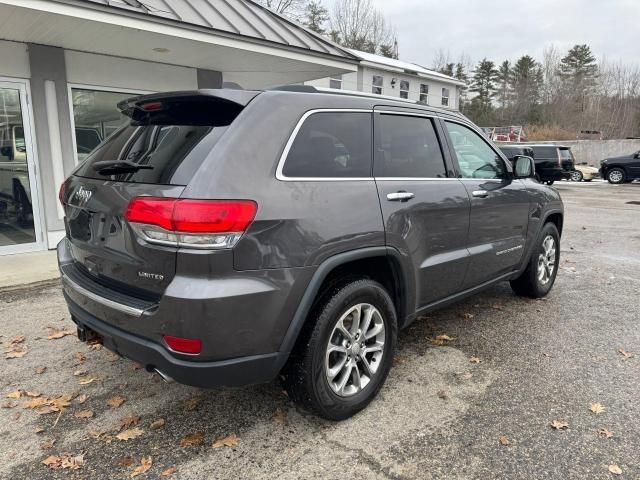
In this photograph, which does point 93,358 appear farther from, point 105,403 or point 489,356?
point 489,356

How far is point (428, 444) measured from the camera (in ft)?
8.54

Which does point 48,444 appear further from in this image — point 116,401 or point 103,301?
point 103,301

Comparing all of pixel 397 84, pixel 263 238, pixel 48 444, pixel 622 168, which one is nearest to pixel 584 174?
pixel 622 168

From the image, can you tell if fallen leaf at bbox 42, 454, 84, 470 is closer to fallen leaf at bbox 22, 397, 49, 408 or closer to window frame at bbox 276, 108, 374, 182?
fallen leaf at bbox 22, 397, 49, 408

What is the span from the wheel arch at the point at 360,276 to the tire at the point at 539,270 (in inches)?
88.2

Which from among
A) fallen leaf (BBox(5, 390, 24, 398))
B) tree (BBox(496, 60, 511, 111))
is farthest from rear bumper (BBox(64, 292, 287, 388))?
tree (BBox(496, 60, 511, 111))

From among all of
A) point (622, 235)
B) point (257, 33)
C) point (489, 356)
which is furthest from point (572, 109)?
point (489, 356)

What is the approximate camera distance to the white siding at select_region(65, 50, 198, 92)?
23.5 ft

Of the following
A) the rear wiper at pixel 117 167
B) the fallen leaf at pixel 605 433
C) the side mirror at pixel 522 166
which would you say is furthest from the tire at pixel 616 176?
the rear wiper at pixel 117 167

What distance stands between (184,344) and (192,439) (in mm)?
756

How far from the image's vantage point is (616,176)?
2303 centimetres

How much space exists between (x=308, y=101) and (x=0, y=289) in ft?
15.2

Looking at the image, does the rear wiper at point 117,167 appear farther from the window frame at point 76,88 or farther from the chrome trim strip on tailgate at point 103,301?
the window frame at point 76,88

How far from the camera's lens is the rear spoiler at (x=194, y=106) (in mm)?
2432
